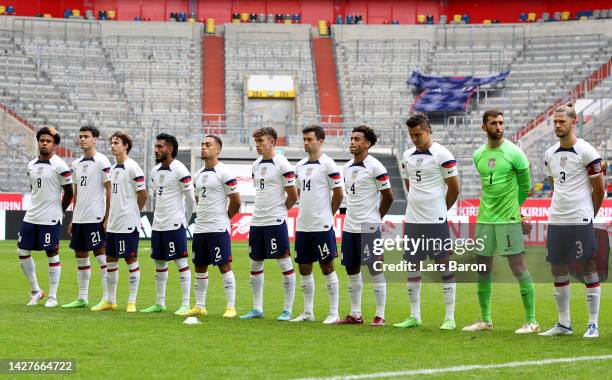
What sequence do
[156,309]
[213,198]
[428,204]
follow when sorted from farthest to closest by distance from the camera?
[156,309]
[213,198]
[428,204]

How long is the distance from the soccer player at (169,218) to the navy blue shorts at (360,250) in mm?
2194

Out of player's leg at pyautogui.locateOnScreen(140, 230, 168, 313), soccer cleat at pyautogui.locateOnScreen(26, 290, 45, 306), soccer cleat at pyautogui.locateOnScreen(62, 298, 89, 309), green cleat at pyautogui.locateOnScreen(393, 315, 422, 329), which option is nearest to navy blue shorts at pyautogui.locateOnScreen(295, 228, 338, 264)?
green cleat at pyautogui.locateOnScreen(393, 315, 422, 329)

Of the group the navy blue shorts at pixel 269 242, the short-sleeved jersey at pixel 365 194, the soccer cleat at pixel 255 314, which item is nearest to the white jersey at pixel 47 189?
the navy blue shorts at pixel 269 242

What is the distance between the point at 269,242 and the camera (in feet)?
40.1

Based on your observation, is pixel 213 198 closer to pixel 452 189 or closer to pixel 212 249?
pixel 212 249

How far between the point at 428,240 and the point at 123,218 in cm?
412

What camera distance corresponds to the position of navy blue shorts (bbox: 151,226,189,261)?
12805 mm

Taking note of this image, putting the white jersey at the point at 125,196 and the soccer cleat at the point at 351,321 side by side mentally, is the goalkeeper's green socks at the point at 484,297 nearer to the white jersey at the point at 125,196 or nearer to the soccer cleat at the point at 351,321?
the soccer cleat at the point at 351,321

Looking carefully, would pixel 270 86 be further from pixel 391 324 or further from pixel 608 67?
pixel 391 324

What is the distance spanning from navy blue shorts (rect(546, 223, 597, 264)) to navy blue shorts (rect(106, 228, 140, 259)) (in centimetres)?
531

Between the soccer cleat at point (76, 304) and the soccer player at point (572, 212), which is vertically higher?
the soccer player at point (572, 212)

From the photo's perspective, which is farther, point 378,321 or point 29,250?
point 29,250

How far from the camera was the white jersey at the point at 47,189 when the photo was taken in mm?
13648

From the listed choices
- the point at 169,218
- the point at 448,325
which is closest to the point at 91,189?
the point at 169,218
